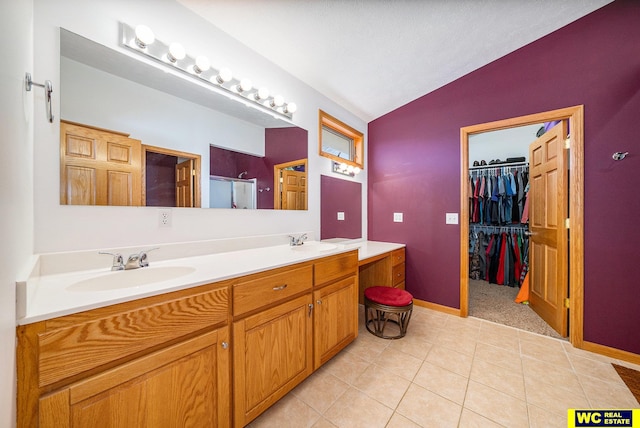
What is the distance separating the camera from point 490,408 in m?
1.29

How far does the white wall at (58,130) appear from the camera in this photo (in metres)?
1.00

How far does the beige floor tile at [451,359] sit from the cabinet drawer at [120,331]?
5.40 ft

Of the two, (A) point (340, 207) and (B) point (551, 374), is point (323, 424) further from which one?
(A) point (340, 207)

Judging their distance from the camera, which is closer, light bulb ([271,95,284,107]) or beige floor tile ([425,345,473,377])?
beige floor tile ([425,345,473,377])

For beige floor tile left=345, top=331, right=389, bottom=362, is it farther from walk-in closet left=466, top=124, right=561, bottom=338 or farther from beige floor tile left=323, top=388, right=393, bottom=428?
walk-in closet left=466, top=124, right=561, bottom=338

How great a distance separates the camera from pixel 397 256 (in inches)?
102

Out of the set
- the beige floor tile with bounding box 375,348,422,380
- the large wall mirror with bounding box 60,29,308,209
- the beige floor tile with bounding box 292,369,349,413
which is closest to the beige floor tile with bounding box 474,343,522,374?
the beige floor tile with bounding box 375,348,422,380

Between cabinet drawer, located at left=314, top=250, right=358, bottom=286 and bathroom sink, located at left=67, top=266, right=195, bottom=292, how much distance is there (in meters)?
0.73

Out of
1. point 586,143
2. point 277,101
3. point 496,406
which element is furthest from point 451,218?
point 277,101

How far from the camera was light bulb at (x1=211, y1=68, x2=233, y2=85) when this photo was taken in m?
1.51

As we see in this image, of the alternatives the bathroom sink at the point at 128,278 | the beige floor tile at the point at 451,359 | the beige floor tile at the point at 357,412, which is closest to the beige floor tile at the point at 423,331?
the beige floor tile at the point at 451,359

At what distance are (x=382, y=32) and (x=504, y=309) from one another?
Answer: 10.1 feet

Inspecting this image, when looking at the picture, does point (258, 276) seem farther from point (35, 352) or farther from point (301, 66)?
point (301, 66)

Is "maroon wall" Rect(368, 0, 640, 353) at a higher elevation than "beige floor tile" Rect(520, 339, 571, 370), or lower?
higher
